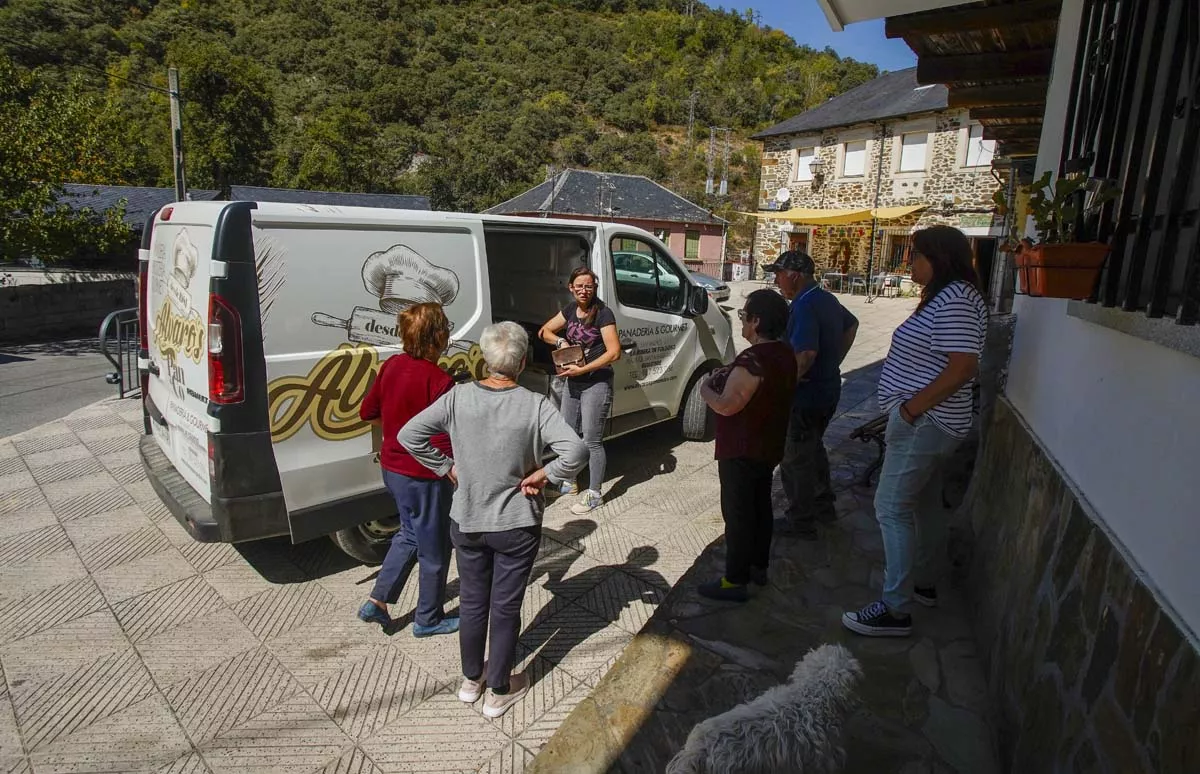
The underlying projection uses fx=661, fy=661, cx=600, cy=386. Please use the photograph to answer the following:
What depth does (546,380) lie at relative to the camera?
18.0 feet

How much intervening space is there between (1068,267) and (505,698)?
2.58 metres

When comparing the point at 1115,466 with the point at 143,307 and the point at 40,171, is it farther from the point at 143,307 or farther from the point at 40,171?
the point at 40,171

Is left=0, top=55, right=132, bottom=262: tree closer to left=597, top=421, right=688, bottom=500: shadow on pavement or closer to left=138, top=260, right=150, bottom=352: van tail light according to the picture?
left=138, top=260, right=150, bottom=352: van tail light

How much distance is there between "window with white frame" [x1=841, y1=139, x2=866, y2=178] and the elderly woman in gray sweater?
1146 inches

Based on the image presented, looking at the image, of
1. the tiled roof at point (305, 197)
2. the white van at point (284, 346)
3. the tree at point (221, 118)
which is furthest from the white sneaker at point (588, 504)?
the tree at point (221, 118)

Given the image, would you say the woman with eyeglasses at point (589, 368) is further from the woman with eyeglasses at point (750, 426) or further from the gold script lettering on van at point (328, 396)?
the gold script lettering on van at point (328, 396)

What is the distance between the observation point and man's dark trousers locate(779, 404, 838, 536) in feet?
13.2

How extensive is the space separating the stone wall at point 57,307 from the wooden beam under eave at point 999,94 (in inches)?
647

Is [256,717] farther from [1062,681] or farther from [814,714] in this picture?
[1062,681]

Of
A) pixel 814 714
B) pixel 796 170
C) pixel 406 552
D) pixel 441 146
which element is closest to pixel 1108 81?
pixel 814 714

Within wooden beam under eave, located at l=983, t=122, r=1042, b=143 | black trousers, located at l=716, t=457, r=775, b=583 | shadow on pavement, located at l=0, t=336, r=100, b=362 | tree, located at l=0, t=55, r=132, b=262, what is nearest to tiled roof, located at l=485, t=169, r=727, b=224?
shadow on pavement, located at l=0, t=336, r=100, b=362

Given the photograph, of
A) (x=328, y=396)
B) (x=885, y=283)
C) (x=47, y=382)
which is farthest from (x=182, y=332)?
(x=885, y=283)

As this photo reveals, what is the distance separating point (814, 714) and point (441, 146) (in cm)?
6579

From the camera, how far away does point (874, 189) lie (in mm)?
27438
